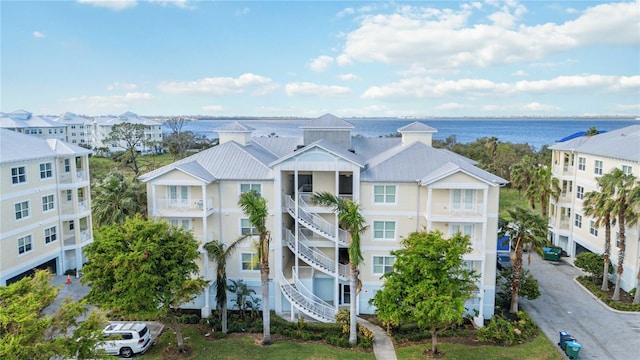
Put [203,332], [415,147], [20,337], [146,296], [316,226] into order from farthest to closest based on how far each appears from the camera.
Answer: [415,147] → [316,226] → [203,332] → [146,296] → [20,337]

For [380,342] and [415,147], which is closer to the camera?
[380,342]

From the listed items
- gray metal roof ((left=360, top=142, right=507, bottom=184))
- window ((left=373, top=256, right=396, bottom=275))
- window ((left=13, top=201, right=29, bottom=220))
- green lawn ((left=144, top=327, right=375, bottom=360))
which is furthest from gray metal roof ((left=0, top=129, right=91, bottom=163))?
window ((left=373, top=256, right=396, bottom=275))

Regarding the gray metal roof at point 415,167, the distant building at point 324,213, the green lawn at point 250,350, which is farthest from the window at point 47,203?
the gray metal roof at point 415,167

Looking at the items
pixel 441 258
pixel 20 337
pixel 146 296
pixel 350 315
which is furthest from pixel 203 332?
pixel 441 258

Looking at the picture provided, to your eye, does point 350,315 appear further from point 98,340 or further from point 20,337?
point 20,337

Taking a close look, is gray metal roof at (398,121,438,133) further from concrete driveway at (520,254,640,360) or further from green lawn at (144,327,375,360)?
green lawn at (144,327,375,360)

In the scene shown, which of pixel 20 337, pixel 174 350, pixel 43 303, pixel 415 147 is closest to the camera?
pixel 20 337

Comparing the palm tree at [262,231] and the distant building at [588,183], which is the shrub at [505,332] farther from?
the palm tree at [262,231]
